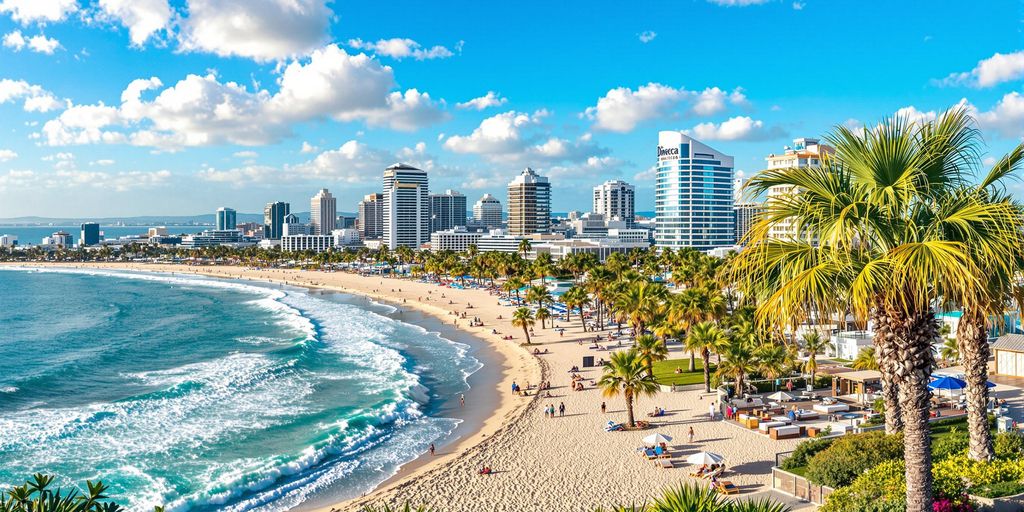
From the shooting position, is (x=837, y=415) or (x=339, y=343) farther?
(x=339, y=343)

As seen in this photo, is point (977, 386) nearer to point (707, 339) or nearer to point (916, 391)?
point (916, 391)

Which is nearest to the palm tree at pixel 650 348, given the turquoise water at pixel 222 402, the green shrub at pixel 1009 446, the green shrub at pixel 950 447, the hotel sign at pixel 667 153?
the turquoise water at pixel 222 402

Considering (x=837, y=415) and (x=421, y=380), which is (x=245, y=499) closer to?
(x=421, y=380)

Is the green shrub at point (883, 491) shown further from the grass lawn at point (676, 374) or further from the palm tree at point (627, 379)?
the grass lawn at point (676, 374)

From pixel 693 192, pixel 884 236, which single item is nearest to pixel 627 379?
pixel 884 236

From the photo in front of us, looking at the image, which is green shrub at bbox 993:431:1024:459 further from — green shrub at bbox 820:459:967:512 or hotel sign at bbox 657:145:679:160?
hotel sign at bbox 657:145:679:160

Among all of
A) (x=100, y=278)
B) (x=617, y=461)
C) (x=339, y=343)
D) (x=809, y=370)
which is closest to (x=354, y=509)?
(x=617, y=461)
